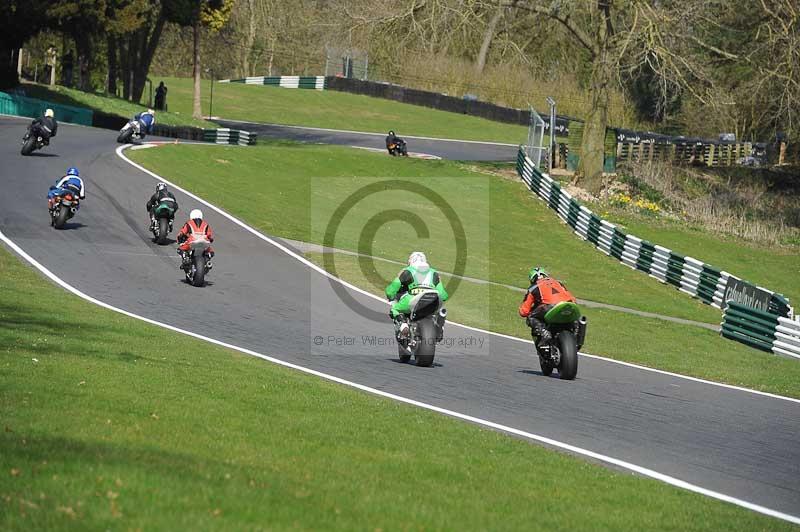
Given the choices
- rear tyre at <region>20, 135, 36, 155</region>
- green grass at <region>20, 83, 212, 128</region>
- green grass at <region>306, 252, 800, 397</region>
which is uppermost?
green grass at <region>20, 83, 212, 128</region>

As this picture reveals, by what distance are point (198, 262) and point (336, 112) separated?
163 ft

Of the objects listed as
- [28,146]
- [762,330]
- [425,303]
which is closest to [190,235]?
[425,303]

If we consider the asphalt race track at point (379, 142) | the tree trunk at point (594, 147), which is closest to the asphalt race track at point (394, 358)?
the tree trunk at point (594, 147)

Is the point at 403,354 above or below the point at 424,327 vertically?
below

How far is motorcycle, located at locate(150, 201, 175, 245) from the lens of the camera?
990 inches

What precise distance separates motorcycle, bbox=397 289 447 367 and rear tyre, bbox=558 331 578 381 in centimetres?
174

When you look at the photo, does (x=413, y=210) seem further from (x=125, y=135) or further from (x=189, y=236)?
(x=189, y=236)

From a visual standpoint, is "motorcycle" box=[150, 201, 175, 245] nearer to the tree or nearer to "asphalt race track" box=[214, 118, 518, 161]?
"asphalt race track" box=[214, 118, 518, 161]

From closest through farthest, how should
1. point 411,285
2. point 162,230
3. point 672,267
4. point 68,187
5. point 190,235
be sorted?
1. point 411,285
2. point 190,235
3. point 162,230
4. point 68,187
5. point 672,267

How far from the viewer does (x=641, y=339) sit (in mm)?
21484

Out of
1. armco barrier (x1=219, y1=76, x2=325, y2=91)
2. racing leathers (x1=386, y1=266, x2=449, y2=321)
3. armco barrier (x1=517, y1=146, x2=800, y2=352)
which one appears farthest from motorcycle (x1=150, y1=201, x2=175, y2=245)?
armco barrier (x1=219, y1=76, x2=325, y2=91)

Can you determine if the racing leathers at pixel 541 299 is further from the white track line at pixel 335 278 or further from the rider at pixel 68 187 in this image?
the rider at pixel 68 187

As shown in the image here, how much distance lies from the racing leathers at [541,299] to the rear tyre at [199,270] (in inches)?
329

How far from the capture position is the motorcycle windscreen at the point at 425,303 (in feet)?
47.5
